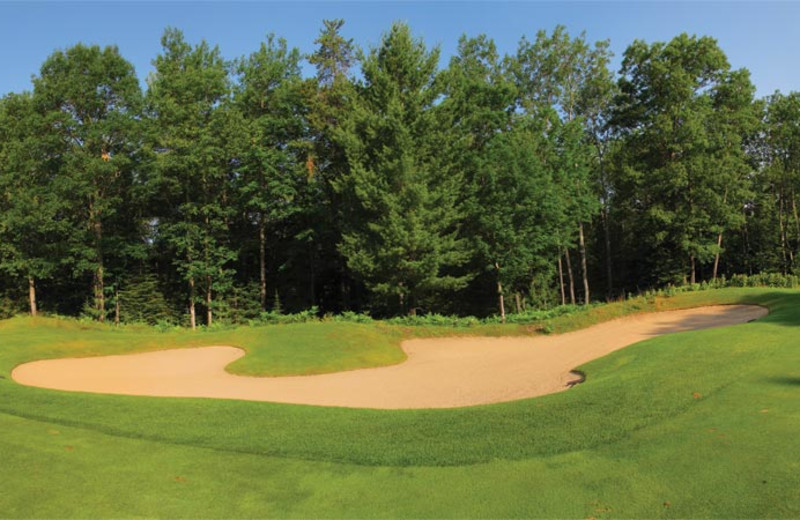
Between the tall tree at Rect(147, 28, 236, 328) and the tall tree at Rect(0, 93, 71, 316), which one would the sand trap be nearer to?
the tall tree at Rect(147, 28, 236, 328)

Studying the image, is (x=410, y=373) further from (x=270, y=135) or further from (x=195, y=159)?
(x=270, y=135)

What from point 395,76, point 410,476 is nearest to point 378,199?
point 395,76

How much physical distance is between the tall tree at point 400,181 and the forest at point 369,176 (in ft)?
0.41

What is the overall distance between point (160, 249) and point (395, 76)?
886 inches

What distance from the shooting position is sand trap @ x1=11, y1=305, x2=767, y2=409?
40.9 ft

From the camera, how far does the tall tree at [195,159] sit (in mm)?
30172

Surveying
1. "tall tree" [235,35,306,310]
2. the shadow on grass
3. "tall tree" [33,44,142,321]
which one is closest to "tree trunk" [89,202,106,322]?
"tall tree" [33,44,142,321]

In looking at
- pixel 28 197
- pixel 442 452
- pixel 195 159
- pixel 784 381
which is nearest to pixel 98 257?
pixel 28 197

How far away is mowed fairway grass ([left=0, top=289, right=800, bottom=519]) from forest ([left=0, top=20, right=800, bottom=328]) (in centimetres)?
1640

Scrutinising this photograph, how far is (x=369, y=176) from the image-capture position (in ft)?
87.4

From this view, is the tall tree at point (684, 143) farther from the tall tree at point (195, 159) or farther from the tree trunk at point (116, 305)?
the tree trunk at point (116, 305)

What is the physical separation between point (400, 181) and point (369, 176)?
174 cm

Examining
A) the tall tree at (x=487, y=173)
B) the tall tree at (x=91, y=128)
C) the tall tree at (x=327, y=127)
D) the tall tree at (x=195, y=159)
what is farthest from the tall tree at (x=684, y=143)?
the tall tree at (x=91, y=128)

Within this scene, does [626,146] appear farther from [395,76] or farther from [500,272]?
[395,76]
